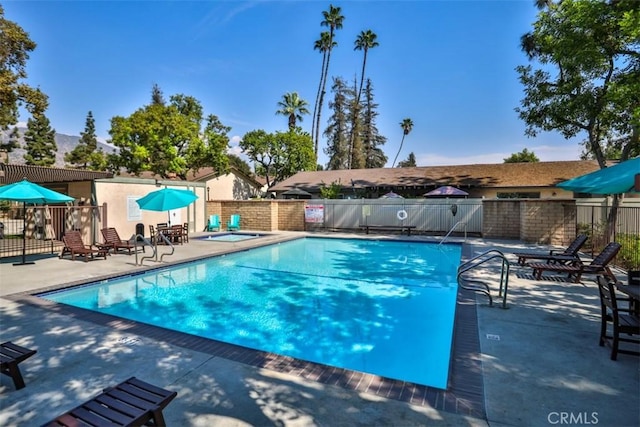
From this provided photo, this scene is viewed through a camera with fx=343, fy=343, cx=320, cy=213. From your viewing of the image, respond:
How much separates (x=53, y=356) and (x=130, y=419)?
2.75m

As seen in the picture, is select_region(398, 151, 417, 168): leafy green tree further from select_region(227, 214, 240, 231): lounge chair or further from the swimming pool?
the swimming pool

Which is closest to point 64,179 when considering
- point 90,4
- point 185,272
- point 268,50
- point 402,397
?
point 90,4

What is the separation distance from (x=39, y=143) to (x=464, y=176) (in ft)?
171

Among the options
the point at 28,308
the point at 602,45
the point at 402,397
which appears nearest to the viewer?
the point at 402,397

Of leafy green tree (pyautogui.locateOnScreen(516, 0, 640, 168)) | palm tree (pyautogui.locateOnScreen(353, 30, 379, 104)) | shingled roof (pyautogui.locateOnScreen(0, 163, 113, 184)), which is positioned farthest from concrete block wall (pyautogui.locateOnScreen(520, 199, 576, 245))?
palm tree (pyautogui.locateOnScreen(353, 30, 379, 104))

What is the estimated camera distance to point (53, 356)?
4.24m

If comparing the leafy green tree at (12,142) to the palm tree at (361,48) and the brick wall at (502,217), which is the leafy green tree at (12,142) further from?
the palm tree at (361,48)

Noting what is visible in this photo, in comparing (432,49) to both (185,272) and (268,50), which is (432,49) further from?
(185,272)

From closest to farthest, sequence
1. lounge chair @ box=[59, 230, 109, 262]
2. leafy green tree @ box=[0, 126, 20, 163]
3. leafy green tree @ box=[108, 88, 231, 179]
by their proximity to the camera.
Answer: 1. lounge chair @ box=[59, 230, 109, 262]
2. leafy green tree @ box=[108, 88, 231, 179]
3. leafy green tree @ box=[0, 126, 20, 163]

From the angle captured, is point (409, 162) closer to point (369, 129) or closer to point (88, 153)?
point (369, 129)

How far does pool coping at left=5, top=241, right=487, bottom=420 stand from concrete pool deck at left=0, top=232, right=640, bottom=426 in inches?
3.3

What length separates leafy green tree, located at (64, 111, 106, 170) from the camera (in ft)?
138

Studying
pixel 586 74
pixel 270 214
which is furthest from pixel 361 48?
pixel 586 74

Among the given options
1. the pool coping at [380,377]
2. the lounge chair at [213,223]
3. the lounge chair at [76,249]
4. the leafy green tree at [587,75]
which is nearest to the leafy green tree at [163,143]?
the lounge chair at [213,223]
